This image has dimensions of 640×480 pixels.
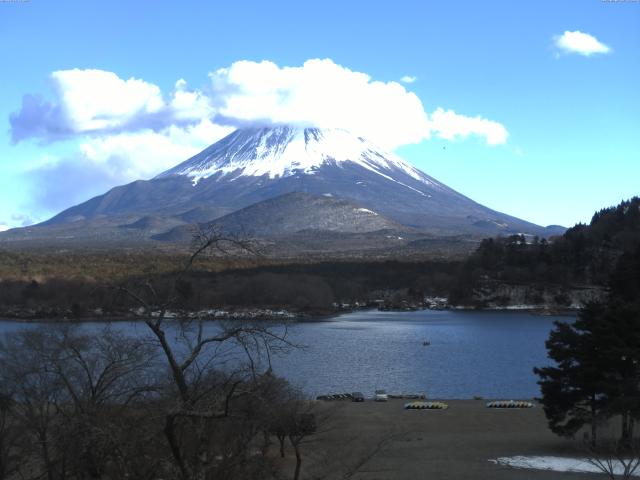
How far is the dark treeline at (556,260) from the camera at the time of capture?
214 feet

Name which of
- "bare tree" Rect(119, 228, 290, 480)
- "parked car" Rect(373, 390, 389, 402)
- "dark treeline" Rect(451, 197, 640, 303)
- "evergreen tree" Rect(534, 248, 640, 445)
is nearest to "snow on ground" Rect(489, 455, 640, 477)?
"evergreen tree" Rect(534, 248, 640, 445)

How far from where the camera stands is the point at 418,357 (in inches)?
1321

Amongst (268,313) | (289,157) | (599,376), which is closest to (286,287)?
(268,313)

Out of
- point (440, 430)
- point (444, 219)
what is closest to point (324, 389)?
point (440, 430)

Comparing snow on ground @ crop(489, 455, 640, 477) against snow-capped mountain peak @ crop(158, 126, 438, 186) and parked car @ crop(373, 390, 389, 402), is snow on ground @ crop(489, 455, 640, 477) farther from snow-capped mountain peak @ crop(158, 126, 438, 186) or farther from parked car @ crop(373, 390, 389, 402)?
snow-capped mountain peak @ crop(158, 126, 438, 186)

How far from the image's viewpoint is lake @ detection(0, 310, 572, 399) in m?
26.3

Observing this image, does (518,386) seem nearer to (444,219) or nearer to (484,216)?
(444,219)

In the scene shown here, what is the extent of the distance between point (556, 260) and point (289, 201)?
90515 mm

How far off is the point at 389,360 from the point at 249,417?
90.2 ft

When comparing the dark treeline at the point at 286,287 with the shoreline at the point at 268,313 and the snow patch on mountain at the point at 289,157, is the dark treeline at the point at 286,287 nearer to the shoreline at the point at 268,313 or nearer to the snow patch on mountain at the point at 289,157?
the shoreline at the point at 268,313

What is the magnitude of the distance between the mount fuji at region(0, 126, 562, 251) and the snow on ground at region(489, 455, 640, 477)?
110m

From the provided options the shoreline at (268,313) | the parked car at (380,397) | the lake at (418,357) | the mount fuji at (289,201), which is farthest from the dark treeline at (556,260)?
the mount fuji at (289,201)

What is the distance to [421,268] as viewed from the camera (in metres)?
81.1

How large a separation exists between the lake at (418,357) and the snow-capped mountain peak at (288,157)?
136873 millimetres
